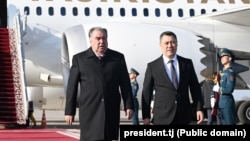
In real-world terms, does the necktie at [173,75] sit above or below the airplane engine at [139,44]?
below

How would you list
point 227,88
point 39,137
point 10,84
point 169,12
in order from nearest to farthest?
point 227,88 < point 39,137 < point 10,84 < point 169,12

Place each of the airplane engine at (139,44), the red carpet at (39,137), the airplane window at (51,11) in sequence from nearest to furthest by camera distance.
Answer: the red carpet at (39,137)
the airplane engine at (139,44)
the airplane window at (51,11)

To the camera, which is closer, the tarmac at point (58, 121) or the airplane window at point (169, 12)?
the tarmac at point (58, 121)

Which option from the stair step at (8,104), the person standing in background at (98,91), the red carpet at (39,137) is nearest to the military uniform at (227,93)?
the red carpet at (39,137)

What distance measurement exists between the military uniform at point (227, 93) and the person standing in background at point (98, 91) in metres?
3.13

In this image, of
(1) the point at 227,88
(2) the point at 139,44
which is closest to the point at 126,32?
(2) the point at 139,44

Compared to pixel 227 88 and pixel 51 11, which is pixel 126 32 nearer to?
pixel 51 11

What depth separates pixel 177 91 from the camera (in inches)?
243

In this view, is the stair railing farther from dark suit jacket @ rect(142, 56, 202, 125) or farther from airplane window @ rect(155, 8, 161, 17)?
dark suit jacket @ rect(142, 56, 202, 125)

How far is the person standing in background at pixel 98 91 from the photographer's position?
6098 millimetres

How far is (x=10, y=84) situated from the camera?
47.2 ft

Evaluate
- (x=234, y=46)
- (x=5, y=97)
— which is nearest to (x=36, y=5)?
(x=5, y=97)

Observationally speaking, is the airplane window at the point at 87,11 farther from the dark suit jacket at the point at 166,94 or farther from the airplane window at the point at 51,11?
the dark suit jacket at the point at 166,94

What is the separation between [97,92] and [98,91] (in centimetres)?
1
